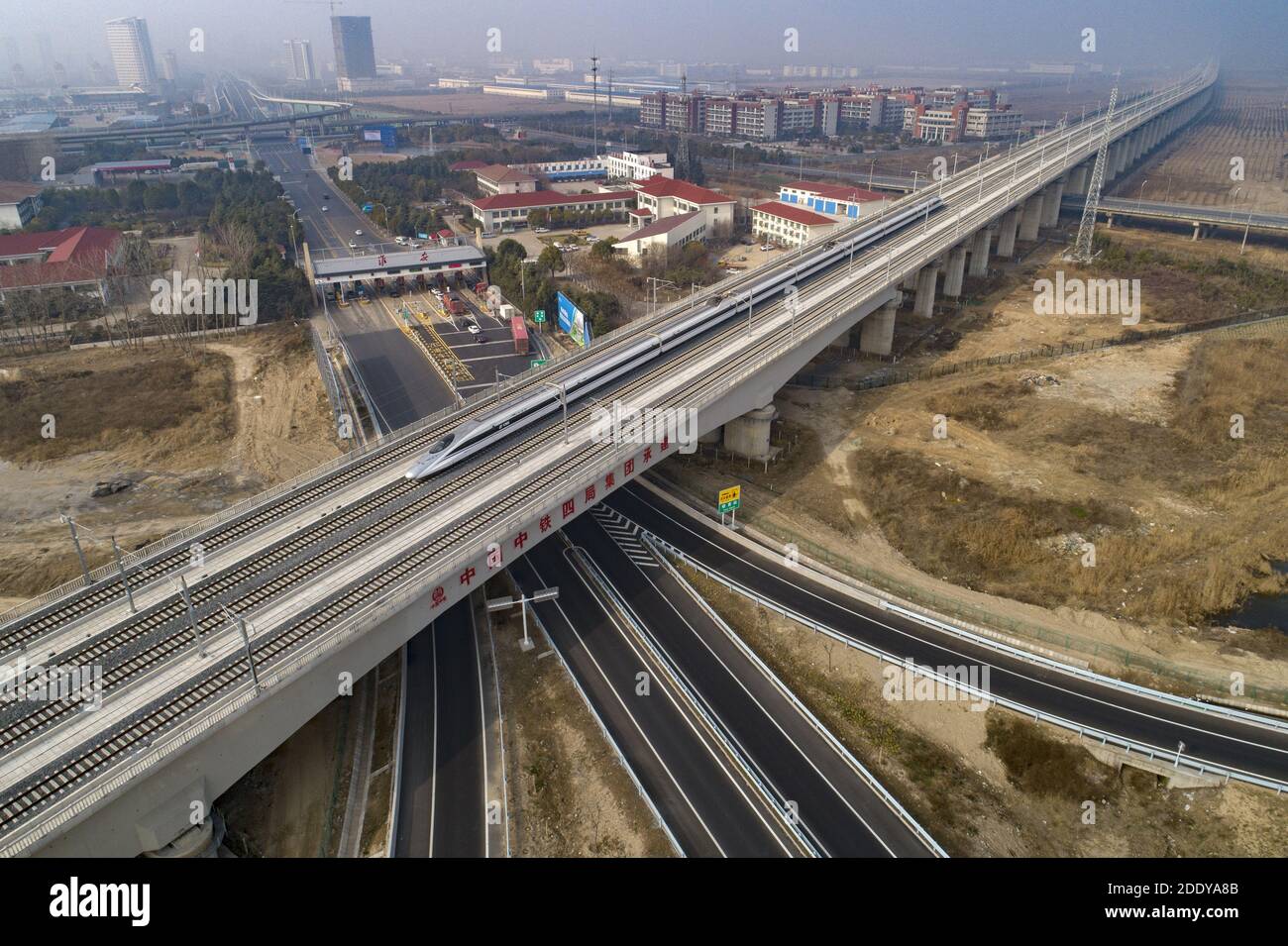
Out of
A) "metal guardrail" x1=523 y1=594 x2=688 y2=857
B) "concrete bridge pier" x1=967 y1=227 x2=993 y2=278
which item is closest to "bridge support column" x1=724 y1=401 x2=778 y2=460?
"metal guardrail" x1=523 y1=594 x2=688 y2=857

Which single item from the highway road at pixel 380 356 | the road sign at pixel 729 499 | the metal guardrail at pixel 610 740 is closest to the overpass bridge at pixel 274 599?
the road sign at pixel 729 499

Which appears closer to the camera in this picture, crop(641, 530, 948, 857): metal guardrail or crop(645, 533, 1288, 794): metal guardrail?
crop(641, 530, 948, 857): metal guardrail

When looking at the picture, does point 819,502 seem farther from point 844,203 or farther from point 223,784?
point 844,203

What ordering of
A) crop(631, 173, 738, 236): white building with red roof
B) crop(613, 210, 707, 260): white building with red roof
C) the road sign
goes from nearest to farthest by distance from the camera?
the road sign → crop(613, 210, 707, 260): white building with red roof → crop(631, 173, 738, 236): white building with red roof

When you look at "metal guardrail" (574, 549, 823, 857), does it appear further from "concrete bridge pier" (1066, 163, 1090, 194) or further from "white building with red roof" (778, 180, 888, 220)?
A: "concrete bridge pier" (1066, 163, 1090, 194)

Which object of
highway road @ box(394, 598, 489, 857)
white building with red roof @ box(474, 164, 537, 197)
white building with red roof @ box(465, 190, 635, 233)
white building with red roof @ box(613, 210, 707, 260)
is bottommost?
highway road @ box(394, 598, 489, 857)

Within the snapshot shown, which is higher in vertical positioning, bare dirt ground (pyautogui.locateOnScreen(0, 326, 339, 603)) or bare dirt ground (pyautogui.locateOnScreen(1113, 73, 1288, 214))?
bare dirt ground (pyautogui.locateOnScreen(1113, 73, 1288, 214))
